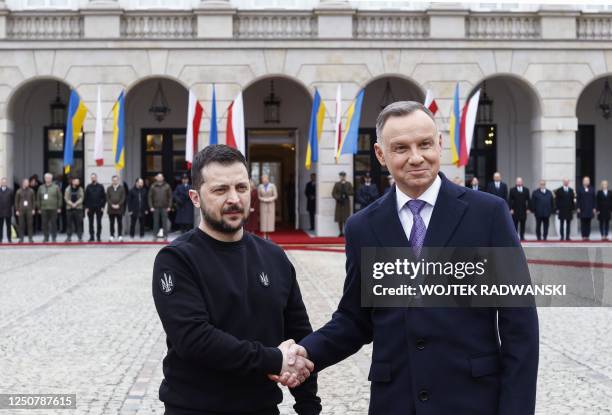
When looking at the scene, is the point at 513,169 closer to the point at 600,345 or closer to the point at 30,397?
the point at 600,345

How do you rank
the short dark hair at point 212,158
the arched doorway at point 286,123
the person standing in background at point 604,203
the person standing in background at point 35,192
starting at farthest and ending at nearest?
the arched doorway at point 286,123 → the person standing in background at point 35,192 → the person standing in background at point 604,203 → the short dark hair at point 212,158

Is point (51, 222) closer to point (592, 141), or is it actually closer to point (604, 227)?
point (604, 227)

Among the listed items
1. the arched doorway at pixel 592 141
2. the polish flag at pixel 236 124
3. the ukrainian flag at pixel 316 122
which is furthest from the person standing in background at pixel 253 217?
the arched doorway at pixel 592 141

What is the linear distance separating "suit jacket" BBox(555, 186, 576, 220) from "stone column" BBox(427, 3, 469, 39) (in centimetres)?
579

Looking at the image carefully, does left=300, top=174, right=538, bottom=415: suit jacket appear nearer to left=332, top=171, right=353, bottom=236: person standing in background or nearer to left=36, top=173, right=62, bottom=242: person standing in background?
left=332, top=171, right=353, bottom=236: person standing in background

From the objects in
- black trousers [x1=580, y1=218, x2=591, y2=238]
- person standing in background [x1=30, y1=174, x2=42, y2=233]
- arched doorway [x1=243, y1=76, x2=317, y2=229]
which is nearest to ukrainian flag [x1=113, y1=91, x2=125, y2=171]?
person standing in background [x1=30, y1=174, x2=42, y2=233]

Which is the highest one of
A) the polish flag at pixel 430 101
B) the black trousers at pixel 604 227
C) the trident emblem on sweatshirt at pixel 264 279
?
the polish flag at pixel 430 101

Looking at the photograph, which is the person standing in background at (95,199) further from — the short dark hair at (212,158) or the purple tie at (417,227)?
the purple tie at (417,227)

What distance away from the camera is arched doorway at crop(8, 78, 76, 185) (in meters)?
27.6

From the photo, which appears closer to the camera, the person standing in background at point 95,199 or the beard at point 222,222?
the beard at point 222,222

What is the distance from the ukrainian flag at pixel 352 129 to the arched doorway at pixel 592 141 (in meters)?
9.81

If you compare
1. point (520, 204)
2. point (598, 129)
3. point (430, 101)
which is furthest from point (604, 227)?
point (430, 101)

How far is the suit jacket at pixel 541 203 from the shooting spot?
23.8 metres

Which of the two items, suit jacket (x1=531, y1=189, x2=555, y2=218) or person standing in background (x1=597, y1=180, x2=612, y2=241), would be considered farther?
person standing in background (x1=597, y1=180, x2=612, y2=241)
